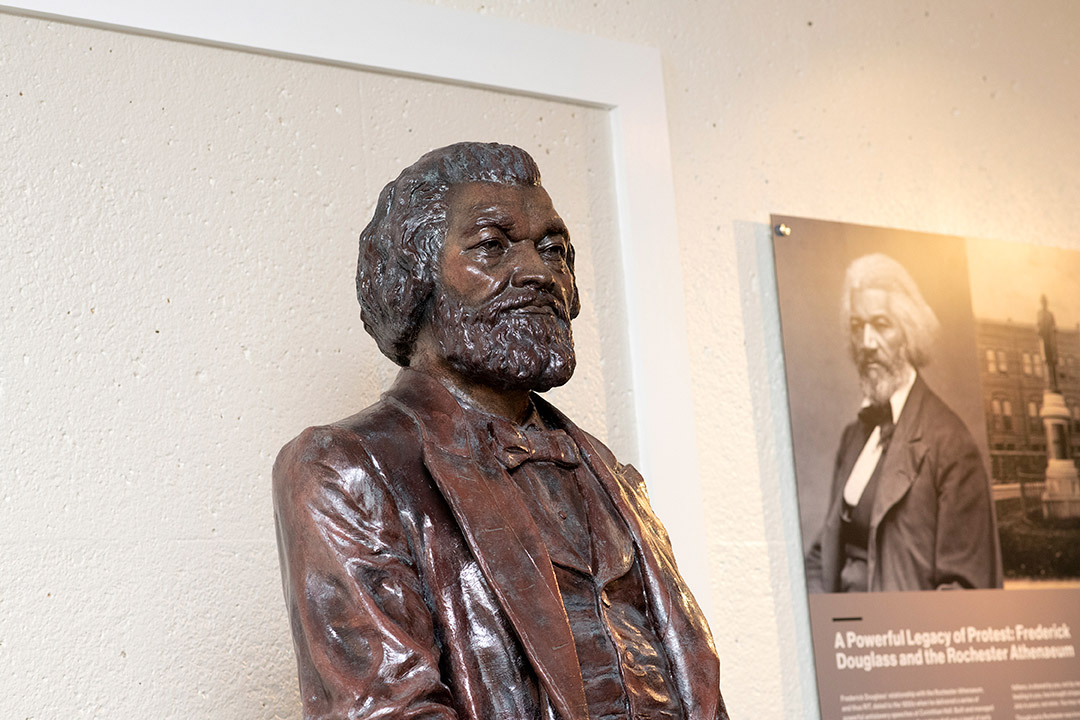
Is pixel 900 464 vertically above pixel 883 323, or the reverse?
pixel 883 323

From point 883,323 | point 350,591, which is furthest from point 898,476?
point 350,591

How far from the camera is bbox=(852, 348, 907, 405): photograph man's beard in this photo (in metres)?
3.29

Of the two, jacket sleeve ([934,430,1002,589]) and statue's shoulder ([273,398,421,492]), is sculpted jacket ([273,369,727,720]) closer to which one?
statue's shoulder ([273,398,421,492])

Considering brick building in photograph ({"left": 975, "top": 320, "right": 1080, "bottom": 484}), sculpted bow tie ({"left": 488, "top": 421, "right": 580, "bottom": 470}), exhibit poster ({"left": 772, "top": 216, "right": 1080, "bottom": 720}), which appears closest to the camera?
sculpted bow tie ({"left": 488, "top": 421, "right": 580, "bottom": 470})

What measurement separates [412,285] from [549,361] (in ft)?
0.79

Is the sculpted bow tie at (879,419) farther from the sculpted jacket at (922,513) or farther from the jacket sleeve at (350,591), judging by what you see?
the jacket sleeve at (350,591)

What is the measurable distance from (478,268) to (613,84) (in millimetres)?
1154

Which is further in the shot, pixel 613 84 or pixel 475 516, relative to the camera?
pixel 613 84

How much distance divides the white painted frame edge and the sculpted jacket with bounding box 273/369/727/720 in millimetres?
910

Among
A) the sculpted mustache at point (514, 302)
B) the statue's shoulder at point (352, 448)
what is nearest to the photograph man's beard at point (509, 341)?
the sculpted mustache at point (514, 302)

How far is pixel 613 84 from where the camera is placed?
3088 millimetres

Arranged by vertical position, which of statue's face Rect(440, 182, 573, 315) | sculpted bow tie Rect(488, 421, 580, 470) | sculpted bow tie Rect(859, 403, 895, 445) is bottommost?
sculpted bow tie Rect(488, 421, 580, 470)

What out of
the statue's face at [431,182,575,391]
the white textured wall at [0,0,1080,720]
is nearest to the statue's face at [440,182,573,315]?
the statue's face at [431,182,575,391]

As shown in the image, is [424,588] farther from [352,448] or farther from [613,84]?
[613,84]
